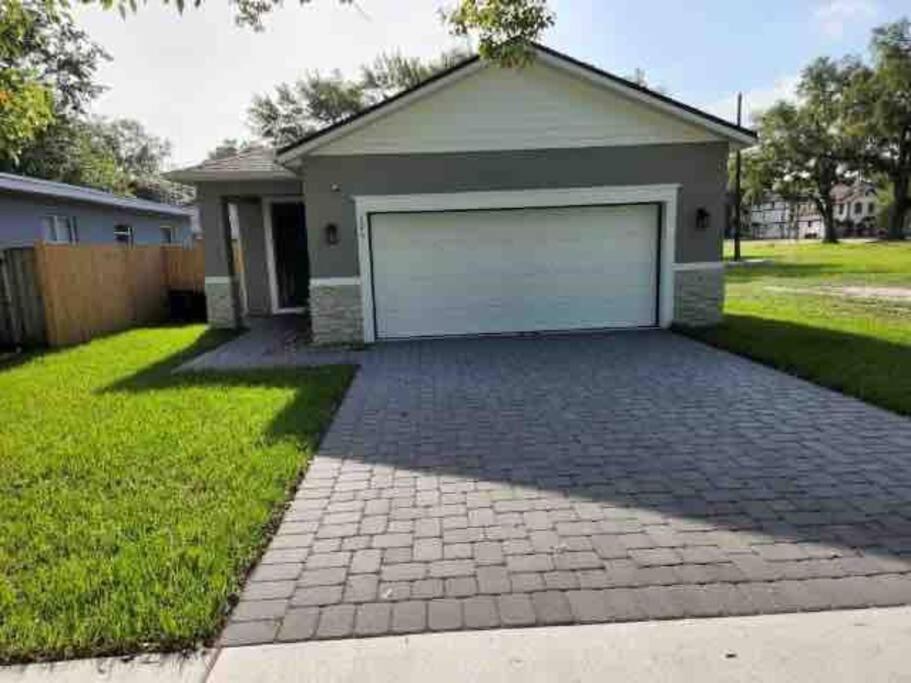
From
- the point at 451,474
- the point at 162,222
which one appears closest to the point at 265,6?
the point at 451,474

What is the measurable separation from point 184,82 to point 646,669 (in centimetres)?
1289

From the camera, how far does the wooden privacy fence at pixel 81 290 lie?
10.9 m

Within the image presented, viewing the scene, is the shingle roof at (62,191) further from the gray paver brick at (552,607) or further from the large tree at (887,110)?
the large tree at (887,110)

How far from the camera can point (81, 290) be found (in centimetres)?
1182

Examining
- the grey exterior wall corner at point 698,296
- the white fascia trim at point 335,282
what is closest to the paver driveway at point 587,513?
the white fascia trim at point 335,282

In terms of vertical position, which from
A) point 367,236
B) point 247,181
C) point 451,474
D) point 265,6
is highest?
point 265,6

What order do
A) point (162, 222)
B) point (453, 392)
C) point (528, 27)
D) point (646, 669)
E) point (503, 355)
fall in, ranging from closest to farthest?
point (646, 669), point (528, 27), point (453, 392), point (503, 355), point (162, 222)

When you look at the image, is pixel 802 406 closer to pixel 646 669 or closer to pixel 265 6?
pixel 646 669

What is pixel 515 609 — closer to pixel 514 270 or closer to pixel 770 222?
pixel 514 270

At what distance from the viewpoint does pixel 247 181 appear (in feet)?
40.7

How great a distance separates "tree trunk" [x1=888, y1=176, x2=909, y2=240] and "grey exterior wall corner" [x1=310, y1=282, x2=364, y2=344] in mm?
55706

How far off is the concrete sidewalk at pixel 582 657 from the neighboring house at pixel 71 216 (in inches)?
560

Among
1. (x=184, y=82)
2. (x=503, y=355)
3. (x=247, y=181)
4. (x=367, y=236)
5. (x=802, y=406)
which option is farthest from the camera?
(x=247, y=181)

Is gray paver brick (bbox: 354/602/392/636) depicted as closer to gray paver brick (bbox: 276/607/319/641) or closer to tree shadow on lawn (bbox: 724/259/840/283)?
gray paver brick (bbox: 276/607/319/641)
